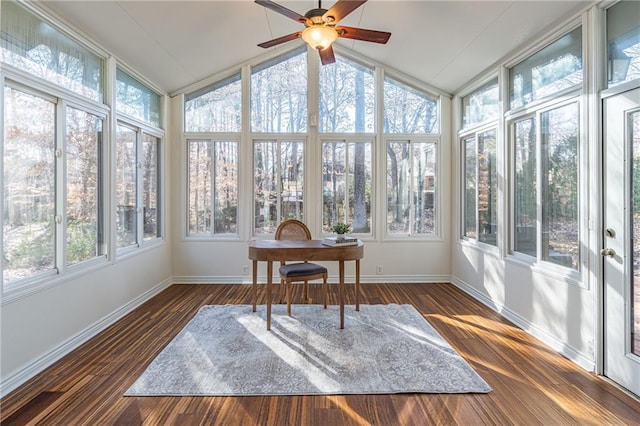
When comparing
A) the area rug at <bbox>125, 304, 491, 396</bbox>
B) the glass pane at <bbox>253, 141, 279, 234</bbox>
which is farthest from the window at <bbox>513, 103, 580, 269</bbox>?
the glass pane at <bbox>253, 141, 279, 234</bbox>

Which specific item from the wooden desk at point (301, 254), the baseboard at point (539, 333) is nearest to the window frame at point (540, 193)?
the baseboard at point (539, 333)

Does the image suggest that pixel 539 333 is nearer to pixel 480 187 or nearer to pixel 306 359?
pixel 480 187

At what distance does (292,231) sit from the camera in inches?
157

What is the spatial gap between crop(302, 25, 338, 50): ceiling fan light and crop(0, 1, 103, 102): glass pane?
2.08 metres

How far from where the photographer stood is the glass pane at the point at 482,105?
3.91 meters

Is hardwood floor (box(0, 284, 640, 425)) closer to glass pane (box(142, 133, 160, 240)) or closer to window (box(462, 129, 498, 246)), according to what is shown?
window (box(462, 129, 498, 246))

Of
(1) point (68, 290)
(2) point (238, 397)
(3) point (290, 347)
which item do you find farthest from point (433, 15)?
(1) point (68, 290)

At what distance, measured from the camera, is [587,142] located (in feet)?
8.34

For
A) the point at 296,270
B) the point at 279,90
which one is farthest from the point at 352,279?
the point at 279,90

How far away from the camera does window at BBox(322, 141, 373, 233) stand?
5012 millimetres

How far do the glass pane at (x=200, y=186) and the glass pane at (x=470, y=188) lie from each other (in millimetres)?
3758

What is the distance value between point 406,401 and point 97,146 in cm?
362

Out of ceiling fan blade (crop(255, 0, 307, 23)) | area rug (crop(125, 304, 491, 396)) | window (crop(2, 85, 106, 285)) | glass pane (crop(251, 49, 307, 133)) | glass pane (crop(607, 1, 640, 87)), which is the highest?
glass pane (crop(251, 49, 307, 133))

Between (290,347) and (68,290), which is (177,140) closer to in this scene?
(68,290)
